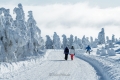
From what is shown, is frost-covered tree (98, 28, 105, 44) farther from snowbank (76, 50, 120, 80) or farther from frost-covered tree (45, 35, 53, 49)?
snowbank (76, 50, 120, 80)

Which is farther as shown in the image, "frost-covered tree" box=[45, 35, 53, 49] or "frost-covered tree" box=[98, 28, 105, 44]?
"frost-covered tree" box=[98, 28, 105, 44]

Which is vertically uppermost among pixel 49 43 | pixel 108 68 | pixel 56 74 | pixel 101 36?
pixel 101 36

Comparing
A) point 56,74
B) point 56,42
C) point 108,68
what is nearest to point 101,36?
point 56,42

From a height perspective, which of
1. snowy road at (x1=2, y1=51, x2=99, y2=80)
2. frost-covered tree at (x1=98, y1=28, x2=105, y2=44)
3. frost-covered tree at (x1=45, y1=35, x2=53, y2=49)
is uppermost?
frost-covered tree at (x1=98, y1=28, x2=105, y2=44)

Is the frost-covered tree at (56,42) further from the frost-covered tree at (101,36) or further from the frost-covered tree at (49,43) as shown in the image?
the frost-covered tree at (101,36)

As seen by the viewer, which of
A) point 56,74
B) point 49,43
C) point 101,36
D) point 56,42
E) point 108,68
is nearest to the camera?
point 56,74

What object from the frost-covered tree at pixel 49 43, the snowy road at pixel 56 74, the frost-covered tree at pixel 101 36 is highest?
the frost-covered tree at pixel 101 36

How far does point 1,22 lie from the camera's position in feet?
133

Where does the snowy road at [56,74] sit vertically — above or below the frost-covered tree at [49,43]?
below

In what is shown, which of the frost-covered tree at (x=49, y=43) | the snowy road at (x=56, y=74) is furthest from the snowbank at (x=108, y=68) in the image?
the frost-covered tree at (x=49, y=43)

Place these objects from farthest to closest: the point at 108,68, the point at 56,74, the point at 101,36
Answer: the point at 101,36, the point at 108,68, the point at 56,74

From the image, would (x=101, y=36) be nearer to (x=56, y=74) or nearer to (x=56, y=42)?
(x=56, y=42)

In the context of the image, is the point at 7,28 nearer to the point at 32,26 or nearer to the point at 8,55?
the point at 8,55

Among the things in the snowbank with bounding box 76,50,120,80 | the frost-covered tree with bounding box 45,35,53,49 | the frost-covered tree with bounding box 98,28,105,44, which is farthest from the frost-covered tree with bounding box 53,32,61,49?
the snowbank with bounding box 76,50,120,80
